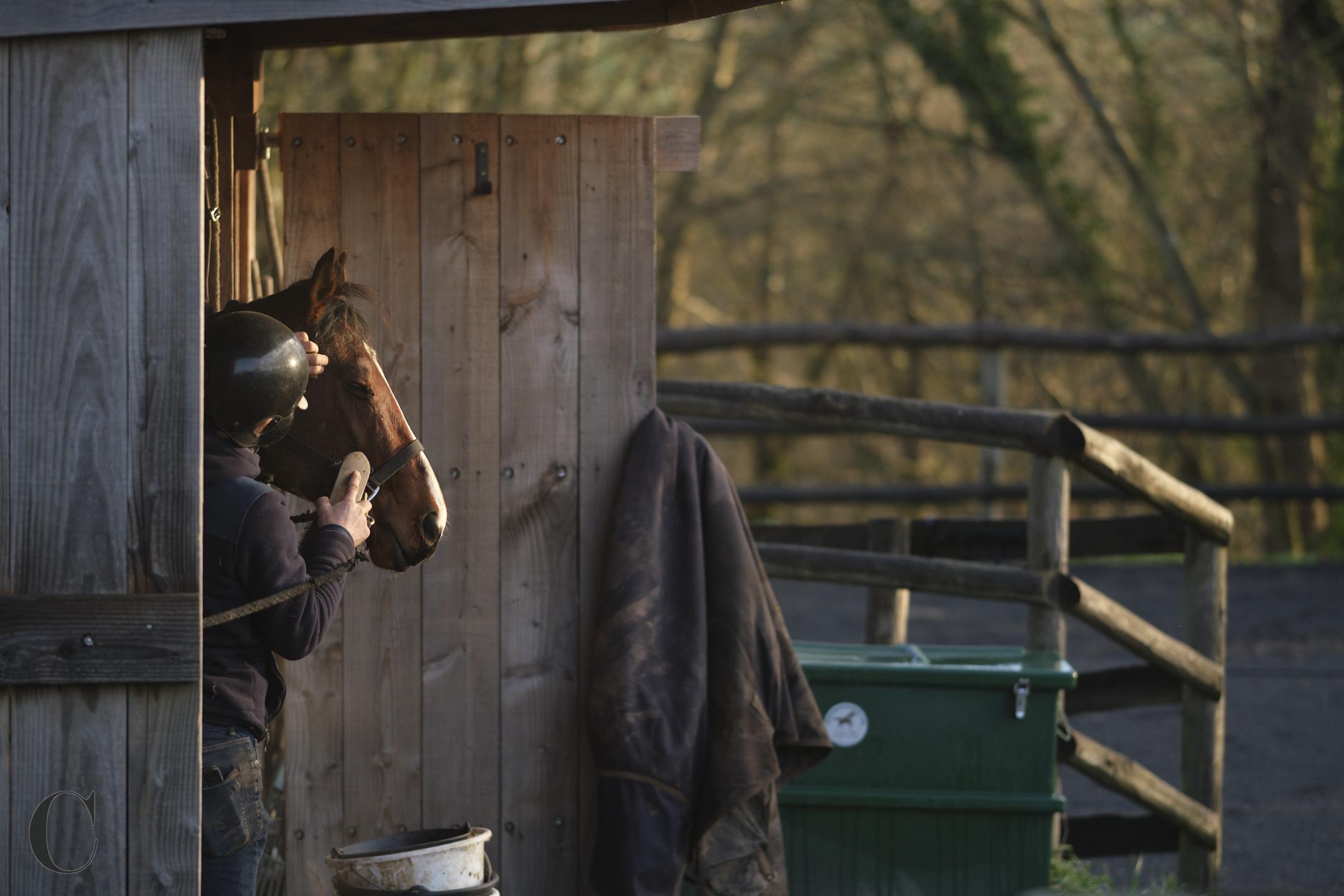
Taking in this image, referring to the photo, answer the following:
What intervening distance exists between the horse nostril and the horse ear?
0.50 m

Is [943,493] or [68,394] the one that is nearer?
[68,394]

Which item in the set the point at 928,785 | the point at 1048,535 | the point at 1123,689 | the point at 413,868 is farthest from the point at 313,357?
the point at 1123,689

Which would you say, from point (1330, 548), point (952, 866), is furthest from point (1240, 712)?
point (1330, 548)

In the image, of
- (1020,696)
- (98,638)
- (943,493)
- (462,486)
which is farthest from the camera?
(943,493)

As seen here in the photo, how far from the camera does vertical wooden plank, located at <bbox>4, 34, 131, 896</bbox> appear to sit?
2451 millimetres

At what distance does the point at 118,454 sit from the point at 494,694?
138cm

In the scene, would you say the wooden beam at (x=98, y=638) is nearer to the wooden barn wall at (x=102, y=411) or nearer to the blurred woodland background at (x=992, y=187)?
the wooden barn wall at (x=102, y=411)

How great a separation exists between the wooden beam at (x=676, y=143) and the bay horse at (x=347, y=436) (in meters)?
0.95

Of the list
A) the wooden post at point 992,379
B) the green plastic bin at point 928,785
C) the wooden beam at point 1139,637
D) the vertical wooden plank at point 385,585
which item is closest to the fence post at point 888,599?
the wooden beam at point 1139,637

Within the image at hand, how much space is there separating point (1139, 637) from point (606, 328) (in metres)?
2.28

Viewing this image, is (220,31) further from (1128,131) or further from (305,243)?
(1128,131)

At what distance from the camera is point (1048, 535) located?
4.70m

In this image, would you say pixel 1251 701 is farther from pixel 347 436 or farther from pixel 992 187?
pixel 992 187

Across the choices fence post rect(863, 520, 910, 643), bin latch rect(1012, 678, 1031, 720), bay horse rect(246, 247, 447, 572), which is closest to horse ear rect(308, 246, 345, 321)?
bay horse rect(246, 247, 447, 572)
